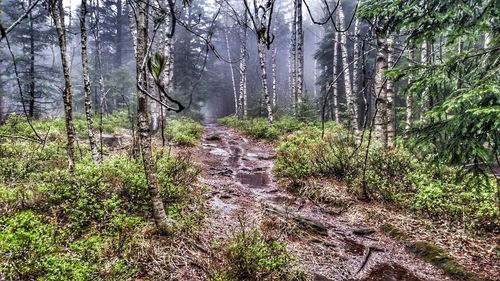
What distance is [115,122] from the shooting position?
17562 mm

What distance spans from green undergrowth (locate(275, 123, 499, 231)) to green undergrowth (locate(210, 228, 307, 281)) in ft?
6.73

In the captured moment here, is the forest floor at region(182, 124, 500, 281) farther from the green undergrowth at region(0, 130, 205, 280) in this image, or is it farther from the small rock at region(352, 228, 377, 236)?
the green undergrowth at region(0, 130, 205, 280)

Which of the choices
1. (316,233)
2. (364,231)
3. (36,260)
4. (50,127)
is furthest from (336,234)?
(50,127)

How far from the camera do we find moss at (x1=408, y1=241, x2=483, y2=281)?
4676 millimetres

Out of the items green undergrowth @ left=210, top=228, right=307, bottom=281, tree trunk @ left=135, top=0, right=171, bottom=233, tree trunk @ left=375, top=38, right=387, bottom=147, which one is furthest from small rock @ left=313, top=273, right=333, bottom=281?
tree trunk @ left=375, top=38, right=387, bottom=147

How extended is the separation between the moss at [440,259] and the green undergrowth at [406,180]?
1.10 m

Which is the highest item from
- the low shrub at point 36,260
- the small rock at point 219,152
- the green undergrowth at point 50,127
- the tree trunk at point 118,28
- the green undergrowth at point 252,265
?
the tree trunk at point 118,28

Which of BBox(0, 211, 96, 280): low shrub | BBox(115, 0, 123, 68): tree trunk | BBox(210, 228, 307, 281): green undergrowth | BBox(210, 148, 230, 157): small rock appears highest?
BBox(115, 0, 123, 68): tree trunk

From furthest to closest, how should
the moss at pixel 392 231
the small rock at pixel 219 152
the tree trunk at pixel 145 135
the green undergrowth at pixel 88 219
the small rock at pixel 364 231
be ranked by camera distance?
the small rock at pixel 219 152
the small rock at pixel 364 231
the moss at pixel 392 231
the tree trunk at pixel 145 135
the green undergrowth at pixel 88 219

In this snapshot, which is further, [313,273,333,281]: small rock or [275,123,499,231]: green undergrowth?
[275,123,499,231]: green undergrowth

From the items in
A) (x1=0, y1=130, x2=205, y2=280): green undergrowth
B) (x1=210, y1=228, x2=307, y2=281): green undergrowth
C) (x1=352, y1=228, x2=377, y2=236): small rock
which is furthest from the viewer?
(x1=352, y1=228, x2=377, y2=236): small rock

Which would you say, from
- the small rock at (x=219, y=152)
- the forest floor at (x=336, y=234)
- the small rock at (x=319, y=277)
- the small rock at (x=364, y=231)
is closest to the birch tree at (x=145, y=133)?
the forest floor at (x=336, y=234)

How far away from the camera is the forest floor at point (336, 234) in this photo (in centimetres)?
488

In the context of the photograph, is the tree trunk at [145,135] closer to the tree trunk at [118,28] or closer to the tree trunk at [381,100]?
the tree trunk at [381,100]
